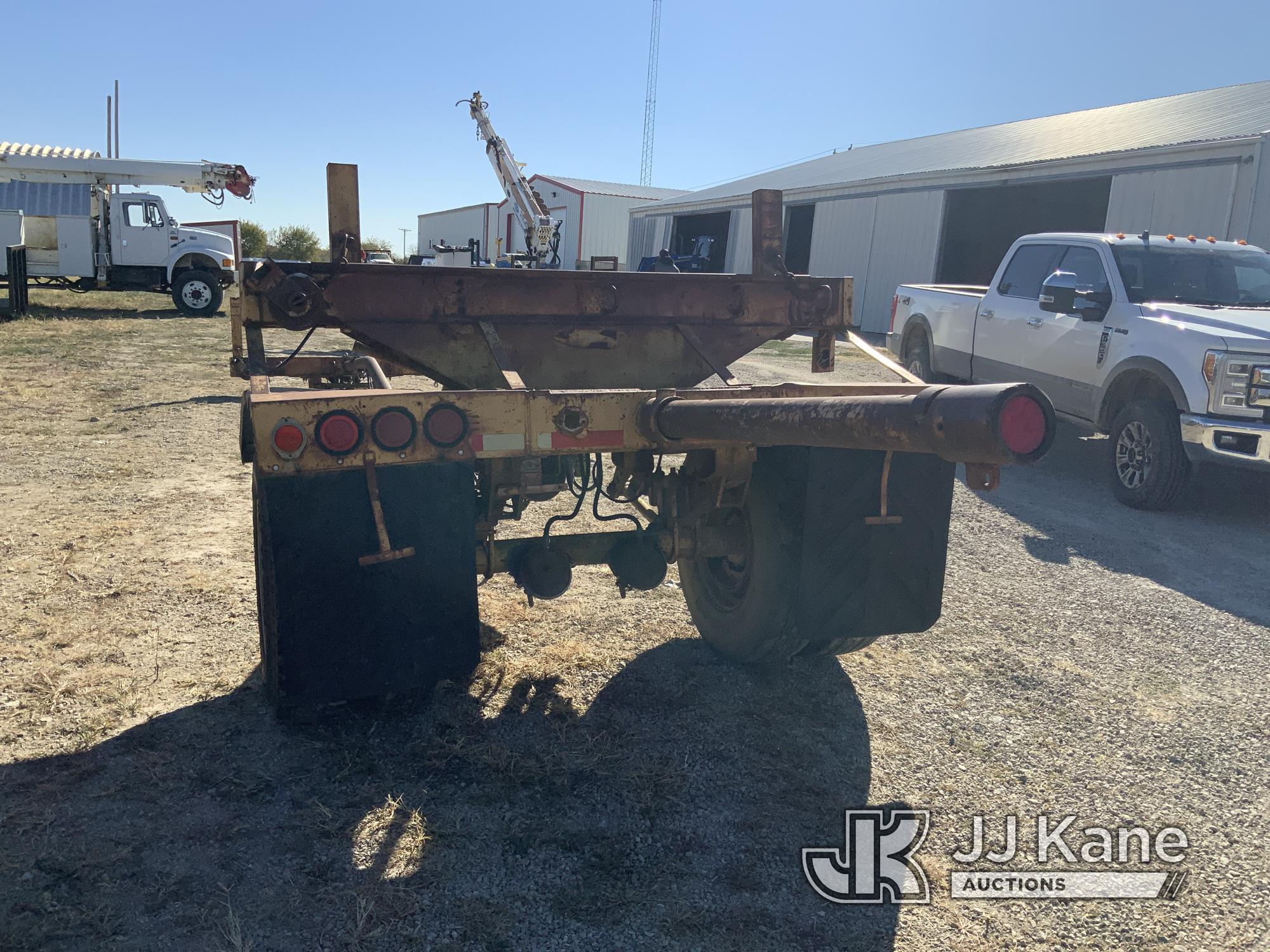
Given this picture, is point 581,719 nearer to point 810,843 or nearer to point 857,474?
point 810,843

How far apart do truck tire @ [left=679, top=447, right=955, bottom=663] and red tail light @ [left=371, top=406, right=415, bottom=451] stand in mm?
1316

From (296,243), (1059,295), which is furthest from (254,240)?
(1059,295)

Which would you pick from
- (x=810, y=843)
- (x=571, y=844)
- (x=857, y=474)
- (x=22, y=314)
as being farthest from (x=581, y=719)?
(x=22, y=314)

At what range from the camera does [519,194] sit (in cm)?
1972

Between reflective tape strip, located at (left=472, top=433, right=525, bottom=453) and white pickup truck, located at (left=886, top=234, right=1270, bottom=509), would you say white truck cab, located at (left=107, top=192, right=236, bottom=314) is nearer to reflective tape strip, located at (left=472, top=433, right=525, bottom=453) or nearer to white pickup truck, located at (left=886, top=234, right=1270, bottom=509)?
white pickup truck, located at (left=886, top=234, right=1270, bottom=509)

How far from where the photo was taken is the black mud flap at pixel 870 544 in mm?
3307

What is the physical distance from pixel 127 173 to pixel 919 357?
19129mm

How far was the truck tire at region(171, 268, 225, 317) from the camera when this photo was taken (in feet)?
70.0

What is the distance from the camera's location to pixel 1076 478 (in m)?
8.15

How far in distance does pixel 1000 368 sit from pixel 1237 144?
7604 millimetres

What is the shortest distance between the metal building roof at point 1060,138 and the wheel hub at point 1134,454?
8927mm

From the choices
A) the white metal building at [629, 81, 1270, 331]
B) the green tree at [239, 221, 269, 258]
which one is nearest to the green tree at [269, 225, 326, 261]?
the green tree at [239, 221, 269, 258]

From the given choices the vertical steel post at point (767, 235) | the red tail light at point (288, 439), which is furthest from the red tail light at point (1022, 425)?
the vertical steel post at point (767, 235)

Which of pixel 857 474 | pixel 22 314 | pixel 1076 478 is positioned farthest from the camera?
pixel 22 314
